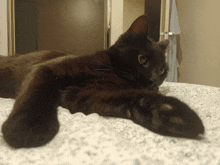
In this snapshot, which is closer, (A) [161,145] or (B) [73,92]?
(A) [161,145]

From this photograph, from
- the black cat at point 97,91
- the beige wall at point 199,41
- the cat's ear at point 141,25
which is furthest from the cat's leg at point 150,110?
the beige wall at point 199,41

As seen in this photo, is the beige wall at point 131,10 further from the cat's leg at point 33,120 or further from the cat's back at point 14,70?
the cat's leg at point 33,120

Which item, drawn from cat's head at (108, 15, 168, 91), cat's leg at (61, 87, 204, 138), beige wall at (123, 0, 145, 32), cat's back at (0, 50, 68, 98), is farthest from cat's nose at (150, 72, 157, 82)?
beige wall at (123, 0, 145, 32)

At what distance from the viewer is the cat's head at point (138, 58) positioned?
0.75 meters

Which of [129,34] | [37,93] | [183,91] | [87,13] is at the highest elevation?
[87,13]

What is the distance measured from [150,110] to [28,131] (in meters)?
0.26

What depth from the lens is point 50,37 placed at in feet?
7.75

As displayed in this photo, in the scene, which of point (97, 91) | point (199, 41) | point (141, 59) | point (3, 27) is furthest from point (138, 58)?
point (3, 27)

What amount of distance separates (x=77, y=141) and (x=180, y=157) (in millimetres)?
181

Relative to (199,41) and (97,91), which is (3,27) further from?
(199,41)

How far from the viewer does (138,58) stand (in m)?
0.75

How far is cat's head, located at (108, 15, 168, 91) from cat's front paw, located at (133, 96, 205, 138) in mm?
358

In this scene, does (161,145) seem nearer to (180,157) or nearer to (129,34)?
Answer: (180,157)

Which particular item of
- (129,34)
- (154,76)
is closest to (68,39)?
(129,34)
